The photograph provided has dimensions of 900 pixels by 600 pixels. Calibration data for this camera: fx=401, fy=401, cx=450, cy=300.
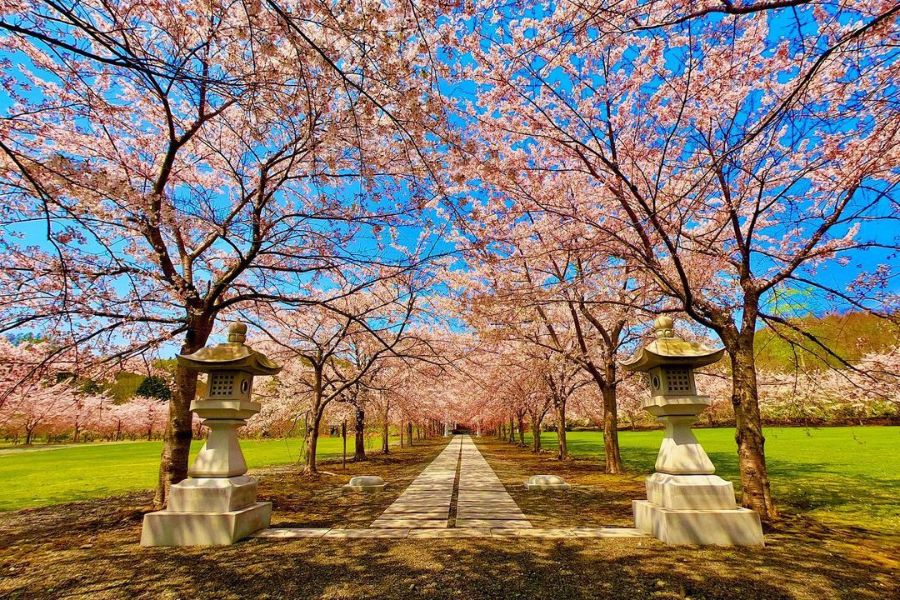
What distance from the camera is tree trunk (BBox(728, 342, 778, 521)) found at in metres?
6.06

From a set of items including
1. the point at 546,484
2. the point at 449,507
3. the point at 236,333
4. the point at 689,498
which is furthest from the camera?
the point at 546,484

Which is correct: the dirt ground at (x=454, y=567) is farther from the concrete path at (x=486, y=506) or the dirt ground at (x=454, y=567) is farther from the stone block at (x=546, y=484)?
the stone block at (x=546, y=484)

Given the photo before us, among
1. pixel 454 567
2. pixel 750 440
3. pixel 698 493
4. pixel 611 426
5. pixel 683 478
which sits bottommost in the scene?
pixel 454 567

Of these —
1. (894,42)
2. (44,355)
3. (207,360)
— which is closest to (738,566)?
(894,42)

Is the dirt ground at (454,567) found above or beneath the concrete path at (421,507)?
above

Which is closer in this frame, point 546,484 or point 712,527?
point 712,527

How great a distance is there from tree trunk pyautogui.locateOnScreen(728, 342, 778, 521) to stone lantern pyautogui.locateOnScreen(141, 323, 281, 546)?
23.4ft

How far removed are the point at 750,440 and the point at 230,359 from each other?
775cm

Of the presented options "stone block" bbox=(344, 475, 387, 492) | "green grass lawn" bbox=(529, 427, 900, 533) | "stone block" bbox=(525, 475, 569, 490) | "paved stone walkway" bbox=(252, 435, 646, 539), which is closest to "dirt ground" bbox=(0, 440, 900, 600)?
"paved stone walkway" bbox=(252, 435, 646, 539)

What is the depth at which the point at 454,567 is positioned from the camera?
13.8 ft

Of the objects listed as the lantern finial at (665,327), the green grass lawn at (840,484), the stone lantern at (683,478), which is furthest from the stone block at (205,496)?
the green grass lawn at (840,484)

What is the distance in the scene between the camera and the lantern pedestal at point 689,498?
4.83 meters

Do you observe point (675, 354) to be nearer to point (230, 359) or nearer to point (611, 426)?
point (230, 359)

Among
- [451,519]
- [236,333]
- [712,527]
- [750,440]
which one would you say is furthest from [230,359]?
[750,440]
